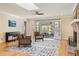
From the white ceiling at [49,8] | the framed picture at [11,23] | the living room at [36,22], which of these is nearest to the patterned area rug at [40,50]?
the living room at [36,22]

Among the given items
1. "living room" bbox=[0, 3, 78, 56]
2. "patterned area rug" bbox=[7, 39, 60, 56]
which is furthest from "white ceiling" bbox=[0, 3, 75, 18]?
"patterned area rug" bbox=[7, 39, 60, 56]

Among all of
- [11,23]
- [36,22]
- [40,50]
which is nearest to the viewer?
[40,50]

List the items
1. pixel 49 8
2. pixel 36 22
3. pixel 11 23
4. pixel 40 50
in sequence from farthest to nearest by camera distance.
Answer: pixel 11 23 → pixel 36 22 → pixel 49 8 → pixel 40 50

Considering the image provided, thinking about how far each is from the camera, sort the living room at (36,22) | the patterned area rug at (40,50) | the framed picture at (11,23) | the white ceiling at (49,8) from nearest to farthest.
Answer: the patterned area rug at (40,50), the white ceiling at (49,8), the living room at (36,22), the framed picture at (11,23)

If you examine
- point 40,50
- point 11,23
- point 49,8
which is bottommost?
point 40,50

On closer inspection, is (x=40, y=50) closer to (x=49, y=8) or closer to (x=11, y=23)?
(x=49, y=8)

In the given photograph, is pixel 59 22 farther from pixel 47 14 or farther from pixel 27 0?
pixel 27 0

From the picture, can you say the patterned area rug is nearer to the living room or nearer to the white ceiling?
the living room

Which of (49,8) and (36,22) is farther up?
(49,8)

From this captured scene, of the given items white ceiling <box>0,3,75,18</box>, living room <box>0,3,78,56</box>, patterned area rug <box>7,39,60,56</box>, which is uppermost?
white ceiling <box>0,3,75,18</box>

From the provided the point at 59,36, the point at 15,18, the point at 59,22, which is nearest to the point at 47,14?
the point at 59,22

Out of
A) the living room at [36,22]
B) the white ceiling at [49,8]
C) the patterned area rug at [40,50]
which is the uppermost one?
the white ceiling at [49,8]

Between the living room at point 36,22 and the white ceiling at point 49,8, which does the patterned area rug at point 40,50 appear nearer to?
the living room at point 36,22

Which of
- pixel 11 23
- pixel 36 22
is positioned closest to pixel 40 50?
pixel 36 22
